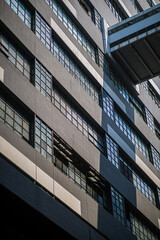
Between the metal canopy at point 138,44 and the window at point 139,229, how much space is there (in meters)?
15.2

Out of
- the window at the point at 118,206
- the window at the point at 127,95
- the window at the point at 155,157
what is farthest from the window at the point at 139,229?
the window at the point at 127,95

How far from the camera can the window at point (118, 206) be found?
115ft

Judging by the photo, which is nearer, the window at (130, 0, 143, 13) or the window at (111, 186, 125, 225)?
the window at (111, 186, 125, 225)

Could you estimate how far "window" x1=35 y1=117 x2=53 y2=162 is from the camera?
95.2ft

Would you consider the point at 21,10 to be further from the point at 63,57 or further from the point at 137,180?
the point at 137,180

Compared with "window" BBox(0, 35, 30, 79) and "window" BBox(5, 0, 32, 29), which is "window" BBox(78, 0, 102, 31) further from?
Result: "window" BBox(0, 35, 30, 79)

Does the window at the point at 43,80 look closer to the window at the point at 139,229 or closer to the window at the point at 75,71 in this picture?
the window at the point at 75,71

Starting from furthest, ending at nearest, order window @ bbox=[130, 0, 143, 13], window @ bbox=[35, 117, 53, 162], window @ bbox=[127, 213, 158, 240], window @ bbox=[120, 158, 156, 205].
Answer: window @ bbox=[130, 0, 143, 13]
window @ bbox=[120, 158, 156, 205]
window @ bbox=[127, 213, 158, 240]
window @ bbox=[35, 117, 53, 162]

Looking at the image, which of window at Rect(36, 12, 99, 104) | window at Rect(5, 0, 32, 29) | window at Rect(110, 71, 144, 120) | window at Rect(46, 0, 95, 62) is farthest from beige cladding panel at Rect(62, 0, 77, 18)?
window at Rect(110, 71, 144, 120)

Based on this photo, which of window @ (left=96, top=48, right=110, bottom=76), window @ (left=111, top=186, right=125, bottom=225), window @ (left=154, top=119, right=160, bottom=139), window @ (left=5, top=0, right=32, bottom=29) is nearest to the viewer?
window @ (left=5, top=0, right=32, bottom=29)

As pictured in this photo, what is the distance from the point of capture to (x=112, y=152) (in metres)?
38.6

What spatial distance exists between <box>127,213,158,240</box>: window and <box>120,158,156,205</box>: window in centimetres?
325

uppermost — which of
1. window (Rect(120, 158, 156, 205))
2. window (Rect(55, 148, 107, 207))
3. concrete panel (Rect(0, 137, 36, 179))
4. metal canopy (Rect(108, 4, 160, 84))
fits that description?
metal canopy (Rect(108, 4, 160, 84))

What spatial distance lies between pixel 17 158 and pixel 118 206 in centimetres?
1273
